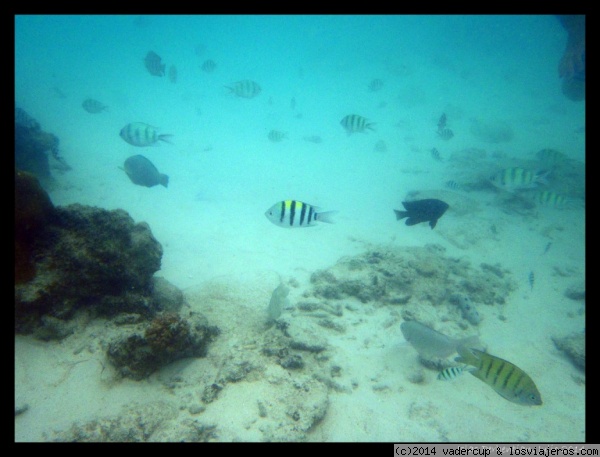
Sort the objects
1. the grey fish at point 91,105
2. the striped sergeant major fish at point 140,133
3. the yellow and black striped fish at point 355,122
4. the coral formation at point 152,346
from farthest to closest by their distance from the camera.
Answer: the grey fish at point 91,105, the yellow and black striped fish at point 355,122, the striped sergeant major fish at point 140,133, the coral formation at point 152,346

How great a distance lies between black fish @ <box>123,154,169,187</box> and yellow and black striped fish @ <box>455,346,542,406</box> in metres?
7.33

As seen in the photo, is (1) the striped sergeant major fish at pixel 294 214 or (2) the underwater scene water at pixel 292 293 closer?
(2) the underwater scene water at pixel 292 293

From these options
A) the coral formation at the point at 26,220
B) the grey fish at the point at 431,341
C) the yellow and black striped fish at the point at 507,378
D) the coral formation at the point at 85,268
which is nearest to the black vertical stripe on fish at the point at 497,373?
A: the yellow and black striped fish at the point at 507,378

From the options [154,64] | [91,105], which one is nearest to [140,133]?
[154,64]

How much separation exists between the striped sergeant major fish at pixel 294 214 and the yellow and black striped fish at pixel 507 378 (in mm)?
2267

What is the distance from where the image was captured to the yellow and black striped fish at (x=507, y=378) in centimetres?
297

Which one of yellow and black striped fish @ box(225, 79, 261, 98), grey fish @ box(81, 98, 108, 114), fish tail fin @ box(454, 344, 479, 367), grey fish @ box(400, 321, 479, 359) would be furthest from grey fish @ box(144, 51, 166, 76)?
fish tail fin @ box(454, 344, 479, 367)

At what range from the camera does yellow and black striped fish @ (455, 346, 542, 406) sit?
9.74 ft

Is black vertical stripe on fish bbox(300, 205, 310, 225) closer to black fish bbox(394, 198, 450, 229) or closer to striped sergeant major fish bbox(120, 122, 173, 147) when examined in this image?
A: black fish bbox(394, 198, 450, 229)

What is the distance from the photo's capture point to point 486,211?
425 inches

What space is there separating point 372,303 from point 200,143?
19.3 m

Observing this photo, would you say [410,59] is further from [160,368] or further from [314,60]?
[160,368]

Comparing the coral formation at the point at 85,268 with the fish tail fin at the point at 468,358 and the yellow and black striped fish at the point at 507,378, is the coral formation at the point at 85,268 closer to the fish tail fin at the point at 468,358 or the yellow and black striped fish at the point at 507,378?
the fish tail fin at the point at 468,358
